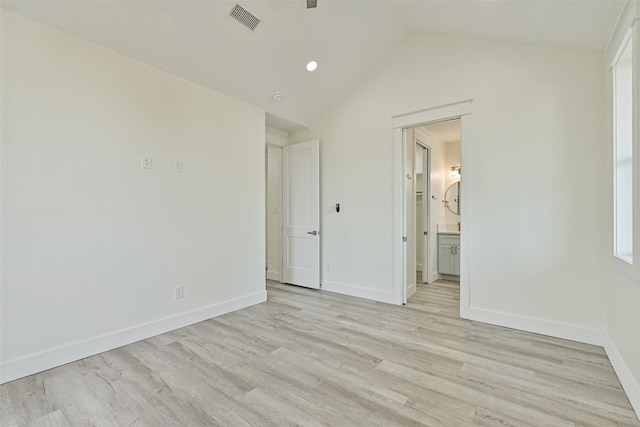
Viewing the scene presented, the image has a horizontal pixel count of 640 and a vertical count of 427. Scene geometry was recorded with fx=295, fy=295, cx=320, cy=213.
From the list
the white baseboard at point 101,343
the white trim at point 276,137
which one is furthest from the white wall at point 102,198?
the white trim at point 276,137

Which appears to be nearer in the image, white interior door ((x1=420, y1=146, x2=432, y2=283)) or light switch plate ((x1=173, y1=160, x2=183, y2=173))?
light switch plate ((x1=173, y1=160, x2=183, y2=173))

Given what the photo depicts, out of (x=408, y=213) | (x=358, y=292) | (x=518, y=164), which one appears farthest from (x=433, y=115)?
(x=358, y=292)

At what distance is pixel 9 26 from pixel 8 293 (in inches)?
73.2

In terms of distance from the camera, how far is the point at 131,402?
182 cm

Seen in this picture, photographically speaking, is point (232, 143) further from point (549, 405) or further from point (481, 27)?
point (549, 405)

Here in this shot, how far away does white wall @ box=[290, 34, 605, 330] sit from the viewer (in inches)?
104

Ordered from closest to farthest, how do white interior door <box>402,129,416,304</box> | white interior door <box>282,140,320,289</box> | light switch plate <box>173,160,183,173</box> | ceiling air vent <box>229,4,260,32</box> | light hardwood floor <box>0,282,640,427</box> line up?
light hardwood floor <box>0,282,640,427</box> → ceiling air vent <box>229,4,260,32</box> → light switch plate <box>173,160,183,173</box> → white interior door <box>402,129,416,304</box> → white interior door <box>282,140,320,289</box>

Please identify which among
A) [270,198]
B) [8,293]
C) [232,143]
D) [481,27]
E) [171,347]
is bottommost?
[171,347]

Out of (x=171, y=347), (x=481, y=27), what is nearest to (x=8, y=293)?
(x=171, y=347)

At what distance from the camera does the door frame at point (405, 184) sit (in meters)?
3.22

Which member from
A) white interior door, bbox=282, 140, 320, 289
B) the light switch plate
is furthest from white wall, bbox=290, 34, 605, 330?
the light switch plate

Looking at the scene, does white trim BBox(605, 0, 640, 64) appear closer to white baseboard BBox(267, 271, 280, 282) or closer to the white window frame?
the white window frame

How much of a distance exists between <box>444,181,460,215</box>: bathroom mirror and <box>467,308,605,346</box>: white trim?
9.63ft

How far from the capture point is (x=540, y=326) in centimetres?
282
